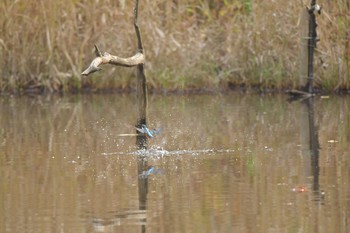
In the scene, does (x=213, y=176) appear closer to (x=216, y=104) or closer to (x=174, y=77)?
(x=216, y=104)

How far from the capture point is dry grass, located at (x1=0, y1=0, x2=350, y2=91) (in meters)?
17.7

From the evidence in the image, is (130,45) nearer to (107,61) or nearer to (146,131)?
(146,131)

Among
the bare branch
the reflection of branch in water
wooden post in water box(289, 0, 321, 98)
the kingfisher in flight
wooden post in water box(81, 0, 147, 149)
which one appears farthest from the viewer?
wooden post in water box(289, 0, 321, 98)

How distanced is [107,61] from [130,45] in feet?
28.1

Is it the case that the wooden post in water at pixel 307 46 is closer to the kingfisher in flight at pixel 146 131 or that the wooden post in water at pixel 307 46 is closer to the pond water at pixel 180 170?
the pond water at pixel 180 170

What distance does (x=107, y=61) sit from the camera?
9.53 metres

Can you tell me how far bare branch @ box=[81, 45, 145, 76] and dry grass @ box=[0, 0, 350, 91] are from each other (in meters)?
7.31

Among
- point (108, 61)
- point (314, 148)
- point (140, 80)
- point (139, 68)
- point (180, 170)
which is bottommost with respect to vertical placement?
point (314, 148)

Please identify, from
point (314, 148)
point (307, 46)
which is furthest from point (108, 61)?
point (307, 46)

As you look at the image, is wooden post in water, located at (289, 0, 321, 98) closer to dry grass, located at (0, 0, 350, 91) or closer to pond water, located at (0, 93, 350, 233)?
dry grass, located at (0, 0, 350, 91)

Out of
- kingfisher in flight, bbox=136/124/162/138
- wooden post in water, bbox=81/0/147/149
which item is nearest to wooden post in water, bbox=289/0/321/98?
wooden post in water, bbox=81/0/147/149

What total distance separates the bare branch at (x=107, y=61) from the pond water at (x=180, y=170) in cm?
80

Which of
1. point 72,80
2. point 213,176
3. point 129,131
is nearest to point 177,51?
point 72,80

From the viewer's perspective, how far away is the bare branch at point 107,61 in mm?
9109
